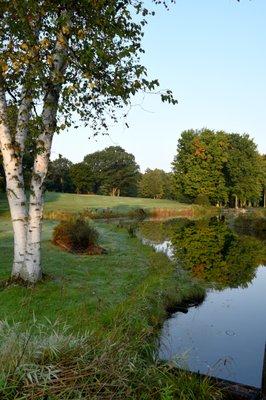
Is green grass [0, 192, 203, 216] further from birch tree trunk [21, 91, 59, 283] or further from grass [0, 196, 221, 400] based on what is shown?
birch tree trunk [21, 91, 59, 283]

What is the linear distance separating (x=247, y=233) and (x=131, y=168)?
86791 millimetres

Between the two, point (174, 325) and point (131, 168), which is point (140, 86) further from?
point (131, 168)

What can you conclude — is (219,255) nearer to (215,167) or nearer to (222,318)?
(222,318)

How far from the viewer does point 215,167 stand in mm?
87938

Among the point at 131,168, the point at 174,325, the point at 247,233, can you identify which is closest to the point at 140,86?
the point at 174,325

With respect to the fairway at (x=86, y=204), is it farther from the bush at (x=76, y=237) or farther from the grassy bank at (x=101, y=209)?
the bush at (x=76, y=237)

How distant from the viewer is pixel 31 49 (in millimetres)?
11188

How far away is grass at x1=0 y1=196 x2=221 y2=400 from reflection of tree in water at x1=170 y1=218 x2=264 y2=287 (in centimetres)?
246

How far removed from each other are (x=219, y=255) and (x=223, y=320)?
1350 cm

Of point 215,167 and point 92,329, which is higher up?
point 215,167

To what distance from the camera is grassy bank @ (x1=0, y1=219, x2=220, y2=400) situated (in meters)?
5.96

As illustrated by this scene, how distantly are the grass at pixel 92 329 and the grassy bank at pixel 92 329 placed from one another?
2 centimetres

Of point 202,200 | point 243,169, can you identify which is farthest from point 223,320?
point 243,169

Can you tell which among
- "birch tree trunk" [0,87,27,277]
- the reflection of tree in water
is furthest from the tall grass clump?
Result: the reflection of tree in water
